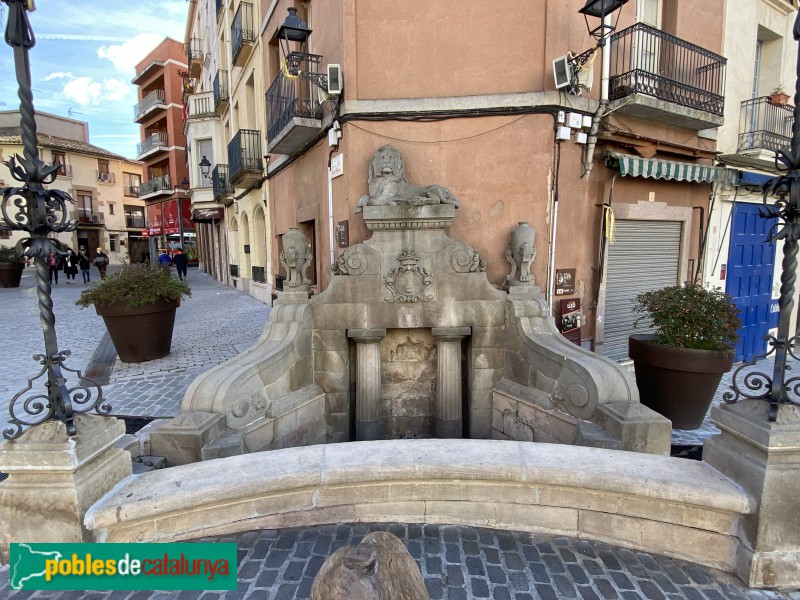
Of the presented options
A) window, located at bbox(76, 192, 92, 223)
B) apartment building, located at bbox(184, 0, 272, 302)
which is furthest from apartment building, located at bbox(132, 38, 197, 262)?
window, located at bbox(76, 192, 92, 223)

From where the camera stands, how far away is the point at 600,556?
2.46 meters

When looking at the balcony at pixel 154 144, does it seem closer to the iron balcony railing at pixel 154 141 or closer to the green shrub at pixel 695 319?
the iron balcony railing at pixel 154 141

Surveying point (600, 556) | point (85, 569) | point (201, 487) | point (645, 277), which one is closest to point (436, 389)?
point (600, 556)

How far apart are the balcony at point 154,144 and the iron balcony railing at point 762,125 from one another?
31590 mm

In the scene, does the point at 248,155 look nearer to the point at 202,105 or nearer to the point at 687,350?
the point at 202,105

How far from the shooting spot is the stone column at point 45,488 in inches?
86.8

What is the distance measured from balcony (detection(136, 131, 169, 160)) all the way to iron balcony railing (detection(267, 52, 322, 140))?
25004mm

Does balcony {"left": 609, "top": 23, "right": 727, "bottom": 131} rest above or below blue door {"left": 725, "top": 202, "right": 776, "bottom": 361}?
above

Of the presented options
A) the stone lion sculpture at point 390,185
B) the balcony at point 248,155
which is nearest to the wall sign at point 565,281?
the stone lion sculpture at point 390,185

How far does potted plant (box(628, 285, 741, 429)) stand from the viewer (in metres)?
4.73

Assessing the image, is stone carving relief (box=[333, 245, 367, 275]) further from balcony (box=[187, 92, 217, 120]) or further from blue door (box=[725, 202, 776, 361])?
balcony (box=[187, 92, 217, 120])

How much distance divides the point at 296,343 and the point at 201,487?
2.39 m

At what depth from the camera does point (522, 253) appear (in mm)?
5203

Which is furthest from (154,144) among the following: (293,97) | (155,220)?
(293,97)
